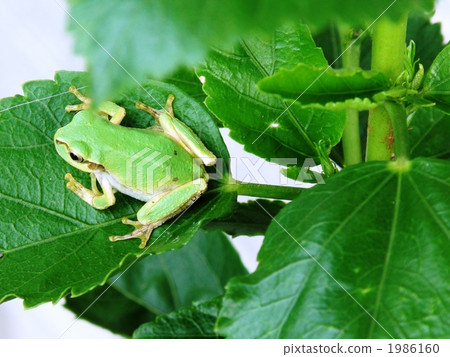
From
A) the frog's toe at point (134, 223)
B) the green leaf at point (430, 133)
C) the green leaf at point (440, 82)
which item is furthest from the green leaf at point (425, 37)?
the frog's toe at point (134, 223)

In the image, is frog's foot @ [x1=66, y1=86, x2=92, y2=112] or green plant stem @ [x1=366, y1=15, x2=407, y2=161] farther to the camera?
frog's foot @ [x1=66, y1=86, x2=92, y2=112]

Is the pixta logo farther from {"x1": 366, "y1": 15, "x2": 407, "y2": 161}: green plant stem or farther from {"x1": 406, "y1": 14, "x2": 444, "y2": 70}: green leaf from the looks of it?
{"x1": 406, "y1": 14, "x2": 444, "y2": 70}: green leaf

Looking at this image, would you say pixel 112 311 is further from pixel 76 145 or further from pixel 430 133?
pixel 430 133

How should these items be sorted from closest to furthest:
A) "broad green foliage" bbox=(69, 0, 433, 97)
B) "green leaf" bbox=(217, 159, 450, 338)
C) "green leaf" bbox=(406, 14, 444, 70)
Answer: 1. "broad green foliage" bbox=(69, 0, 433, 97)
2. "green leaf" bbox=(217, 159, 450, 338)
3. "green leaf" bbox=(406, 14, 444, 70)

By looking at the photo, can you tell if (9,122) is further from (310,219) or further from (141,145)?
(310,219)

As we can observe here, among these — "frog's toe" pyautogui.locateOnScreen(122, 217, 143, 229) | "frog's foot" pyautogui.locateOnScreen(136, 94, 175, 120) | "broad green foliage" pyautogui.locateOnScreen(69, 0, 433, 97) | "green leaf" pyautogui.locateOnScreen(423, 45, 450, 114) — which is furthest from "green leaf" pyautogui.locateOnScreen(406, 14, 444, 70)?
"broad green foliage" pyautogui.locateOnScreen(69, 0, 433, 97)

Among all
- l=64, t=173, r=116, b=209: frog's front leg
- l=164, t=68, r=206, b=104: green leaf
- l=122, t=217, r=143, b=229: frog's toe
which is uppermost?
l=164, t=68, r=206, b=104: green leaf

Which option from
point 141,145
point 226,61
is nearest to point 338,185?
point 226,61
